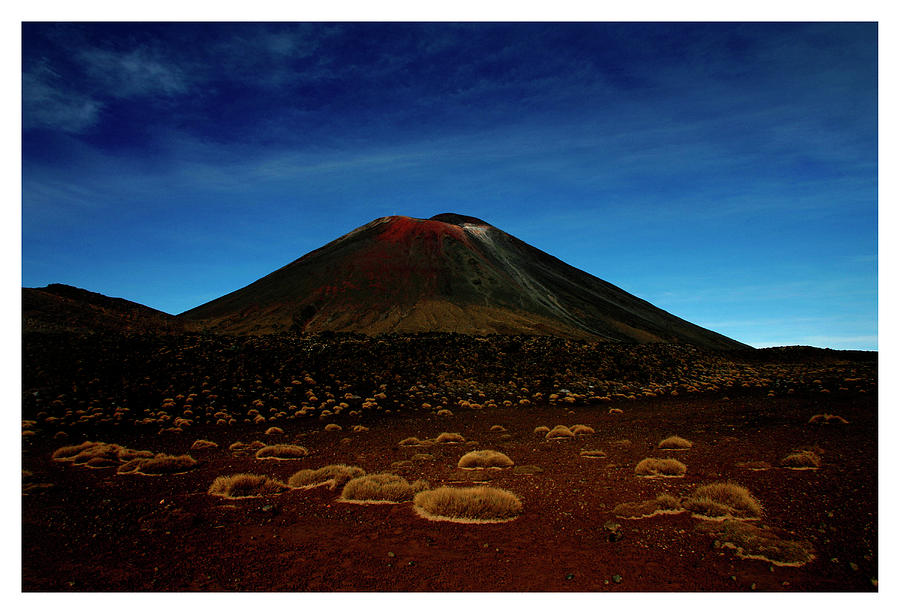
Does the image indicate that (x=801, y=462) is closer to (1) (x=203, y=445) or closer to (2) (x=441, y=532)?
(2) (x=441, y=532)

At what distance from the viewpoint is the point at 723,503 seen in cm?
898

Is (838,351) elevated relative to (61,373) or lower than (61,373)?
elevated

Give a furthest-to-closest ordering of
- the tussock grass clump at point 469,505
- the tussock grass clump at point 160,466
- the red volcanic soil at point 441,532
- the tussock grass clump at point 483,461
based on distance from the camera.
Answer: the tussock grass clump at point 483,461
the tussock grass clump at point 160,466
the tussock grass clump at point 469,505
the red volcanic soil at point 441,532

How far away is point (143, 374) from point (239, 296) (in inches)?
2782

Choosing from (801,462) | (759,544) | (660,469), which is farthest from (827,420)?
(759,544)

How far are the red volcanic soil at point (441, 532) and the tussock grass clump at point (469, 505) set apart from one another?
312mm

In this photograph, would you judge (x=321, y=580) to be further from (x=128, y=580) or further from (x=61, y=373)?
(x=61, y=373)

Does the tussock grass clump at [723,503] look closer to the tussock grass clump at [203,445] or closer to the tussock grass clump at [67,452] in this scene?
the tussock grass clump at [203,445]

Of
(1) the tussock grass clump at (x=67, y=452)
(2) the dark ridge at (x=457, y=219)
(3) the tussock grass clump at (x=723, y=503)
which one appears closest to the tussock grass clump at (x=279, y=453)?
(1) the tussock grass clump at (x=67, y=452)

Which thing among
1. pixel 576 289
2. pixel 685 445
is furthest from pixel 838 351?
pixel 685 445

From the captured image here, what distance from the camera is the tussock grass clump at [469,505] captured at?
880 centimetres

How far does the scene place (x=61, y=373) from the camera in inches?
1185

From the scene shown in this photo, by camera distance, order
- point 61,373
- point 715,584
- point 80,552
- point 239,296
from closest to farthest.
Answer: point 715,584
point 80,552
point 61,373
point 239,296

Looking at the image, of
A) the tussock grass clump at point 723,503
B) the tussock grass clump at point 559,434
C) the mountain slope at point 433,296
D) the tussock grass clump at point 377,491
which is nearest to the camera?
the tussock grass clump at point 723,503
